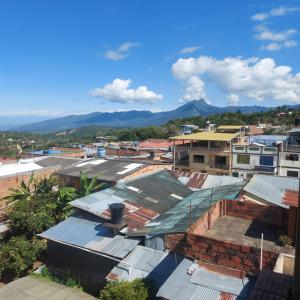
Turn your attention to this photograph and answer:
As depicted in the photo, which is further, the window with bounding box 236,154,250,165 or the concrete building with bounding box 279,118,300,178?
the window with bounding box 236,154,250,165

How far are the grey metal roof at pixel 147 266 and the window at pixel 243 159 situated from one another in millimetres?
25157

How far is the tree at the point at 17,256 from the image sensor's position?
569 inches

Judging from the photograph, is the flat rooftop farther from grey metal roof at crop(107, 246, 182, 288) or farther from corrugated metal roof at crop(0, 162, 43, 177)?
corrugated metal roof at crop(0, 162, 43, 177)

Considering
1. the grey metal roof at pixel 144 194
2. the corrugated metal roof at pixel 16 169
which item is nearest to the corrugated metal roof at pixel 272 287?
the grey metal roof at pixel 144 194

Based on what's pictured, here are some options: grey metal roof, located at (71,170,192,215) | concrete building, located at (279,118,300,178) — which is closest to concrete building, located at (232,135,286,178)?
concrete building, located at (279,118,300,178)

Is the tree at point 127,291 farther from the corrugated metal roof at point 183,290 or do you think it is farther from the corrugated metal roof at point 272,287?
the corrugated metal roof at point 272,287

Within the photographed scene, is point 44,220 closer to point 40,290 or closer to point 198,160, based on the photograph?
point 40,290

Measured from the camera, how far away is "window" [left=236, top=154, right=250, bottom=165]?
33438 millimetres

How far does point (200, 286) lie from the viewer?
331 inches

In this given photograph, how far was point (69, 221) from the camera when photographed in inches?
535

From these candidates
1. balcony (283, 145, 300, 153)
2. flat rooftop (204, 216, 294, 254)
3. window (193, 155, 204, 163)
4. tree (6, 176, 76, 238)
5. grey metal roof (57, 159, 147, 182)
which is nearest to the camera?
flat rooftop (204, 216, 294, 254)

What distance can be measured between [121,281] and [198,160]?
27490mm

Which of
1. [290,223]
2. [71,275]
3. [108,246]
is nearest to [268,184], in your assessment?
[290,223]

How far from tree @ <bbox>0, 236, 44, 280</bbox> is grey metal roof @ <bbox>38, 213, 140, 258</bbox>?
118 inches
